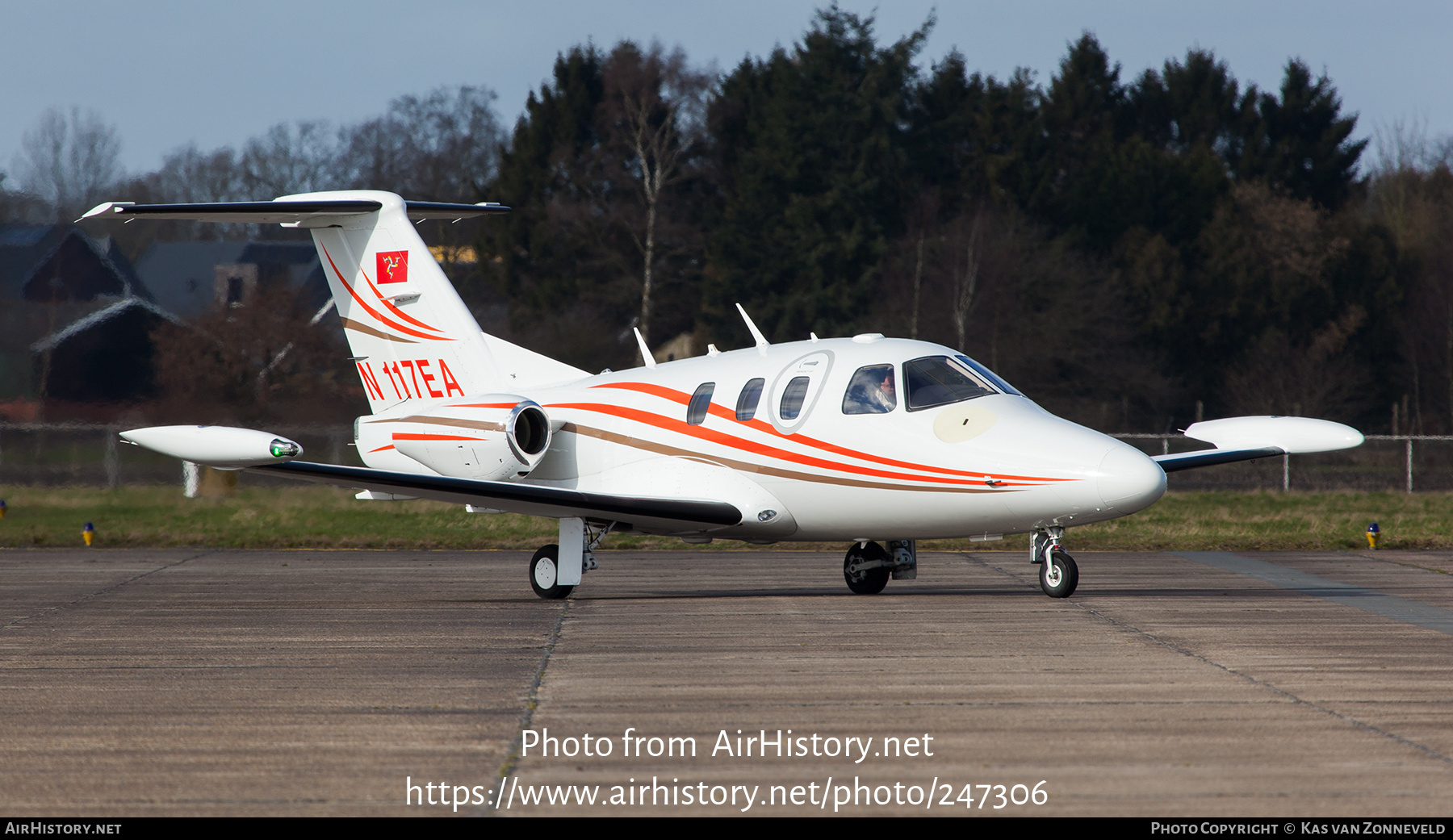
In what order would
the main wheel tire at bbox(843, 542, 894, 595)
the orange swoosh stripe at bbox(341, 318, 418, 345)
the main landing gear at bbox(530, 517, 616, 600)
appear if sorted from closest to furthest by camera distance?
the main landing gear at bbox(530, 517, 616, 600) → the main wheel tire at bbox(843, 542, 894, 595) → the orange swoosh stripe at bbox(341, 318, 418, 345)

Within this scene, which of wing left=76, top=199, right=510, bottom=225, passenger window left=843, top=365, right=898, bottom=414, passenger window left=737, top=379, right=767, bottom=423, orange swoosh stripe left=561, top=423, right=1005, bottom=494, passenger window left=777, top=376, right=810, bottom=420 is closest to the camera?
orange swoosh stripe left=561, top=423, right=1005, bottom=494

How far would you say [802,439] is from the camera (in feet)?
46.1

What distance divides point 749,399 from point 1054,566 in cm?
350

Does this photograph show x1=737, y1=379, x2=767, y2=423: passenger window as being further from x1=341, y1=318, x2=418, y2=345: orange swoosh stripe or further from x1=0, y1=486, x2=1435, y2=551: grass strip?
x1=0, y1=486, x2=1435, y2=551: grass strip

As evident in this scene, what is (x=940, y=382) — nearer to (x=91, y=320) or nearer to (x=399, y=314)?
(x=399, y=314)

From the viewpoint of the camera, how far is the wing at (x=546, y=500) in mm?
13641

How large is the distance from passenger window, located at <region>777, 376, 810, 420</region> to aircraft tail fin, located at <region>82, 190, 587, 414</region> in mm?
3764

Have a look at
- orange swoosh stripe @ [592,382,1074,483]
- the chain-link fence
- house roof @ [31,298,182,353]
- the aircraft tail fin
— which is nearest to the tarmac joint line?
orange swoosh stripe @ [592,382,1074,483]

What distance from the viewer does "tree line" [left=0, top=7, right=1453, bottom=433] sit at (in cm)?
5169

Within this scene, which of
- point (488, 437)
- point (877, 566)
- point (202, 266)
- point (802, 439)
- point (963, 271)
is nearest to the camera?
point (802, 439)

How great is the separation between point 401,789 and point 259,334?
2651 cm

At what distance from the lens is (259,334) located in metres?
30.9

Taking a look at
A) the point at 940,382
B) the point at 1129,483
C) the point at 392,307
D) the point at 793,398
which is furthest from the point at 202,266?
the point at 1129,483

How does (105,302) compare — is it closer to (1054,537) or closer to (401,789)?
(1054,537)
